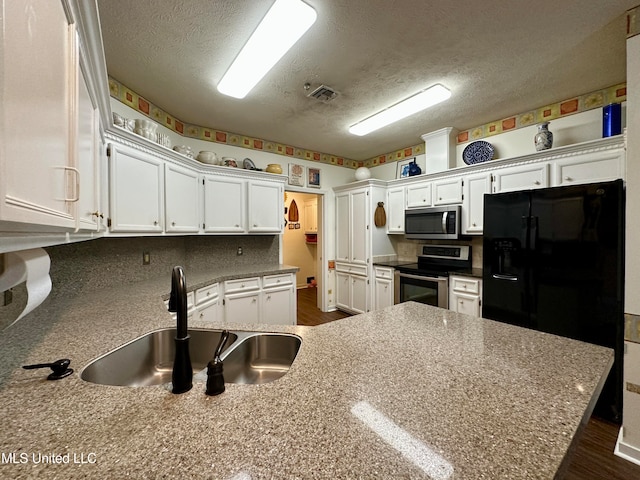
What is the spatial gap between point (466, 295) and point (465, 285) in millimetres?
106

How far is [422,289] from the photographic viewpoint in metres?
3.25

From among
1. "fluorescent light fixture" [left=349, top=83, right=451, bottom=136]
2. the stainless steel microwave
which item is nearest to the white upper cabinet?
the stainless steel microwave

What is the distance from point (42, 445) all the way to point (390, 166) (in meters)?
4.48

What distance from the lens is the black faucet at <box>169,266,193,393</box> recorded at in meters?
0.74

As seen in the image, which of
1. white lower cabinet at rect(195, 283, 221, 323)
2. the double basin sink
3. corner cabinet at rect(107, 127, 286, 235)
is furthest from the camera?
white lower cabinet at rect(195, 283, 221, 323)

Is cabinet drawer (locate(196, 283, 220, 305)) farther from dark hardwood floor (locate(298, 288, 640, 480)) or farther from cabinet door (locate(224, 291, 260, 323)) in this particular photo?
dark hardwood floor (locate(298, 288, 640, 480))

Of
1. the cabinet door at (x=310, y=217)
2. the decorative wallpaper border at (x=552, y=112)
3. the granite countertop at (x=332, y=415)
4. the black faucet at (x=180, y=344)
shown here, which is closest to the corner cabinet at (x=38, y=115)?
the black faucet at (x=180, y=344)

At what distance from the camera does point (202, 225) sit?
283cm

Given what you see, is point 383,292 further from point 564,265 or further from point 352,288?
point 564,265

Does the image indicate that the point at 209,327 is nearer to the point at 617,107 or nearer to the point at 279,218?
the point at 279,218

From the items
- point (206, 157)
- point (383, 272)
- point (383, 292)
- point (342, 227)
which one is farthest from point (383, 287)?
point (206, 157)

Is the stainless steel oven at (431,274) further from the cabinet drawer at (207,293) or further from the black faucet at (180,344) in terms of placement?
the black faucet at (180,344)

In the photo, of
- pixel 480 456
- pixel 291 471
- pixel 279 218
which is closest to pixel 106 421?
pixel 291 471

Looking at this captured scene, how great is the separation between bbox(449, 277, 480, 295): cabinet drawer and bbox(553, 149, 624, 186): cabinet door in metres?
1.16
